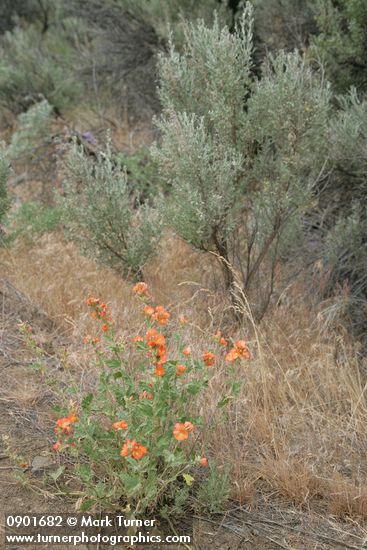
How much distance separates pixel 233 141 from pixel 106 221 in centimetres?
104

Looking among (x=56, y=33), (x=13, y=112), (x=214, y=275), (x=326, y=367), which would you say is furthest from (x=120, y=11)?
(x=326, y=367)

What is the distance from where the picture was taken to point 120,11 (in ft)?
25.8

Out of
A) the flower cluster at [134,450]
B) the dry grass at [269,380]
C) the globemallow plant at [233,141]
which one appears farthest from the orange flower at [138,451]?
the globemallow plant at [233,141]

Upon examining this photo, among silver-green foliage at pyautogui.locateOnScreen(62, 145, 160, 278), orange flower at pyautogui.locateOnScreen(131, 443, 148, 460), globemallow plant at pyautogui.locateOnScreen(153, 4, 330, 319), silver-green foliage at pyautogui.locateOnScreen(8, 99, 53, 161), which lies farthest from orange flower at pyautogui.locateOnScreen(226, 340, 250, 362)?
silver-green foliage at pyautogui.locateOnScreen(8, 99, 53, 161)

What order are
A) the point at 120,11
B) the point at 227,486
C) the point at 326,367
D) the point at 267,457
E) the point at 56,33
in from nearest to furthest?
the point at 227,486 < the point at 267,457 < the point at 326,367 < the point at 120,11 < the point at 56,33

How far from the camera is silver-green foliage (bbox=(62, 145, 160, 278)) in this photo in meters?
4.71

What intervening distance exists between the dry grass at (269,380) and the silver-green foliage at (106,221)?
0.25 m

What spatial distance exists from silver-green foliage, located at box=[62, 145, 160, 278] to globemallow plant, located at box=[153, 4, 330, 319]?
367mm

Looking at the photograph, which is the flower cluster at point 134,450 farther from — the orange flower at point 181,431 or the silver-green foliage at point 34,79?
the silver-green foliage at point 34,79

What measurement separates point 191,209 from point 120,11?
4591 millimetres

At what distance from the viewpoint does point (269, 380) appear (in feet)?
11.9

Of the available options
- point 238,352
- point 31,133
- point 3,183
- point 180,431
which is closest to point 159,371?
point 180,431

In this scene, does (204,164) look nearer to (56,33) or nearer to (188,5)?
(188,5)

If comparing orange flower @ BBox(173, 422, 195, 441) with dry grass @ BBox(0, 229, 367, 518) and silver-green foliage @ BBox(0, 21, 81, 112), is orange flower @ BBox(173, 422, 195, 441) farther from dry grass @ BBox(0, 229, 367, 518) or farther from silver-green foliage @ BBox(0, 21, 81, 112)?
silver-green foliage @ BBox(0, 21, 81, 112)
